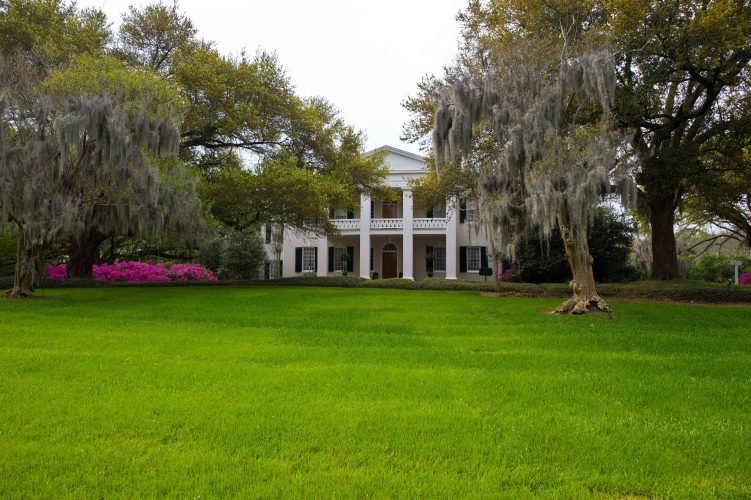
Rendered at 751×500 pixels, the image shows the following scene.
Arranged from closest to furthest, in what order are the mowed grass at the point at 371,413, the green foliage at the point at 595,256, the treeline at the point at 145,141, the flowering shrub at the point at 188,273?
the mowed grass at the point at 371,413 < the treeline at the point at 145,141 < the green foliage at the point at 595,256 < the flowering shrub at the point at 188,273

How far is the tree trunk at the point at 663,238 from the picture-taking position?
55.0ft

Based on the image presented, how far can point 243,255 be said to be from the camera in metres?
24.3

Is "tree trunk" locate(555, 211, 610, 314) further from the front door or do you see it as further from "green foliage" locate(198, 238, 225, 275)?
the front door

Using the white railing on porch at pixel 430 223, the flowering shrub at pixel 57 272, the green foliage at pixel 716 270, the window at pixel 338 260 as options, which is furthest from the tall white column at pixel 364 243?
the green foliage at pixel 716 270

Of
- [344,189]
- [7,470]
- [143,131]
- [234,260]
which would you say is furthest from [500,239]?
[234,260]

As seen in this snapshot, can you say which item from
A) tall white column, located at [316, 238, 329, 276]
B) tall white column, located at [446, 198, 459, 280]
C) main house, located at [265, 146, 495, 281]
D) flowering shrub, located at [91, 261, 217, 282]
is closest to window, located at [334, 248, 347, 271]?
main house, located at [265, 146, 495, 281]

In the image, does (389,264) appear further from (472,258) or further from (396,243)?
(472,258)

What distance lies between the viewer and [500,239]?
44.2 ft

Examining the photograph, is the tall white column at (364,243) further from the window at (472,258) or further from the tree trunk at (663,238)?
the tree trunk at (663,238)

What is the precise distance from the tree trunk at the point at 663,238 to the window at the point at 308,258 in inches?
799

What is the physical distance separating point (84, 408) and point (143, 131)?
10817 millimetres

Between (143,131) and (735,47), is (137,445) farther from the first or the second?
(735,47)

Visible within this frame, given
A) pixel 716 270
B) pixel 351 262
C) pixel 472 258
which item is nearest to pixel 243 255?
pixel 351 262

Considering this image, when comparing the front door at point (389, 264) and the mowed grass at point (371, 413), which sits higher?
the front door at point (389, 264)
